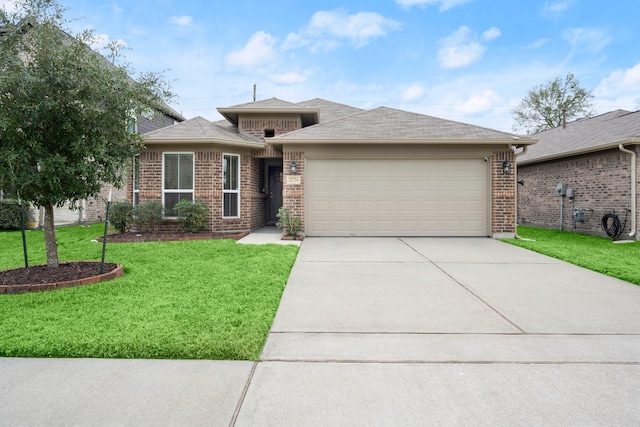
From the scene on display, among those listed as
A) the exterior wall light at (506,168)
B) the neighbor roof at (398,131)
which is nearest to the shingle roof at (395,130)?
the neighbor roof at (398,131)

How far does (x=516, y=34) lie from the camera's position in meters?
18.6

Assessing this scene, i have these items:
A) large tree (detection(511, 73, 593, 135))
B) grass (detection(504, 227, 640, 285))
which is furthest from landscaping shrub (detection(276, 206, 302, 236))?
large tree (detection(511, 73, 593, 135))

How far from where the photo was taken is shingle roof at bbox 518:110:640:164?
11301 mm

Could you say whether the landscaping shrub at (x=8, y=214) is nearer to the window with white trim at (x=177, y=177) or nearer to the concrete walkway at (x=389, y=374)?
the window with white trim at (x=177, y=177)

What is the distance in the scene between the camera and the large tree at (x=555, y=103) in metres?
31.1

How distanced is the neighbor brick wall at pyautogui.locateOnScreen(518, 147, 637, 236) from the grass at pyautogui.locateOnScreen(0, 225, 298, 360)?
32.3 ft

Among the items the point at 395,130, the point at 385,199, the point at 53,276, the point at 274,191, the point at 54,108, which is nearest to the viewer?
the point at 54,108

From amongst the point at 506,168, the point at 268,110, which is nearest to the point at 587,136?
the point at 506,168

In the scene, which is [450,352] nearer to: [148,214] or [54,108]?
[54,108]

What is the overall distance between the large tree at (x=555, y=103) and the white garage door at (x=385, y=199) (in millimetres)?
25827

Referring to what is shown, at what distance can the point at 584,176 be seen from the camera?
12398 mm

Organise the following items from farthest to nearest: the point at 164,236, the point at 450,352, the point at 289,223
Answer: the point at 289,223 → the point at 164,236 → the point at 450,352

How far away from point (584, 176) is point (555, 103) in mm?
23424

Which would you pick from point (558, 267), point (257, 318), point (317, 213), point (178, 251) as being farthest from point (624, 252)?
point (178, 251)
